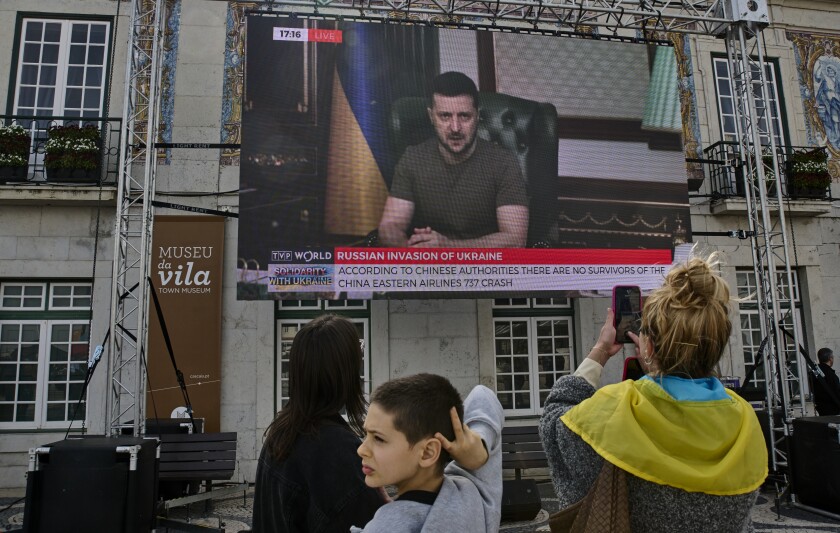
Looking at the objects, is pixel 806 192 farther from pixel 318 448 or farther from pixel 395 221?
pixel 318 448

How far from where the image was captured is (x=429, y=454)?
1.21 meters

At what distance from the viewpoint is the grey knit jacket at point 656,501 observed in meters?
1.36

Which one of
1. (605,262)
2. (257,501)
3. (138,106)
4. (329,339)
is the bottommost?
(257,501)

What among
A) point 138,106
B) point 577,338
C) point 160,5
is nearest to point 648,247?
point 577,338

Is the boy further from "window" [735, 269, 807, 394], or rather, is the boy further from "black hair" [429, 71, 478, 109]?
"window" [735, 269, 807, 394]

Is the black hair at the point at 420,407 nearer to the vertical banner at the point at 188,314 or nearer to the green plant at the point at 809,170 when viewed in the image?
the vertical banner at the point at 188,314

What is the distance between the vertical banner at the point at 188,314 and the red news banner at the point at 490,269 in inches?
74.5

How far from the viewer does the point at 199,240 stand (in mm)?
8055

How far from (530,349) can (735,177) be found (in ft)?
13.1

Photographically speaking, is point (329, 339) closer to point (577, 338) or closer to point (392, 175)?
point (392, 175)

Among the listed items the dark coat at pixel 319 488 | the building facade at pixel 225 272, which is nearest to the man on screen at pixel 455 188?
the building facade at pixel 225 272

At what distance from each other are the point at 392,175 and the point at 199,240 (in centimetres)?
267

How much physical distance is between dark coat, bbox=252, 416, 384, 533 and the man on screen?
5.70 m

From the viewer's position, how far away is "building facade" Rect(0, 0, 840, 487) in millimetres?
7863
